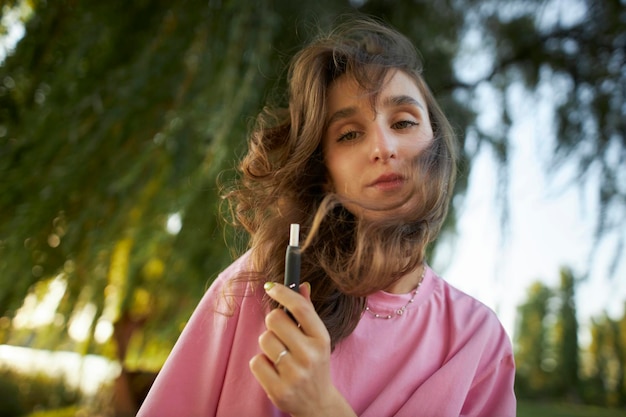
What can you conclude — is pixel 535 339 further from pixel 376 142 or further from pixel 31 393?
pixel 31 393

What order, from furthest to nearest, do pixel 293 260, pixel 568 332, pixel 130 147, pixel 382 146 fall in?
pixel 568 332, pixel 130 147, pixel 382 146, pixel 293 260

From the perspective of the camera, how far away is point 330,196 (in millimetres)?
810

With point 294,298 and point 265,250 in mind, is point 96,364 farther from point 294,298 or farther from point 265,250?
point 294,298

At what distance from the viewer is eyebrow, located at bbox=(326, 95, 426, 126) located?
0.97 m

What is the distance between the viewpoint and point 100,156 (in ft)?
4.16

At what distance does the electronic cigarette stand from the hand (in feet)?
0.05

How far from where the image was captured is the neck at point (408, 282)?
1035 mm

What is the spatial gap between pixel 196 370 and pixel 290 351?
0.30 m

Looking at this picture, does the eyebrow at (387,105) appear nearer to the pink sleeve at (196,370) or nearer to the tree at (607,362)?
the pink sleeve at (196,370)

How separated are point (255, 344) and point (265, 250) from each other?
6.3 inches

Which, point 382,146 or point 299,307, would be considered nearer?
point 299,307

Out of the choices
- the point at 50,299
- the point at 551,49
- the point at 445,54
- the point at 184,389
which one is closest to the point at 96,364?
the point at 50,299

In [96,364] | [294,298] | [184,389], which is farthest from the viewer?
[96,364]

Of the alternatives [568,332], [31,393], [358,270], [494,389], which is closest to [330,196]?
[358,270]
